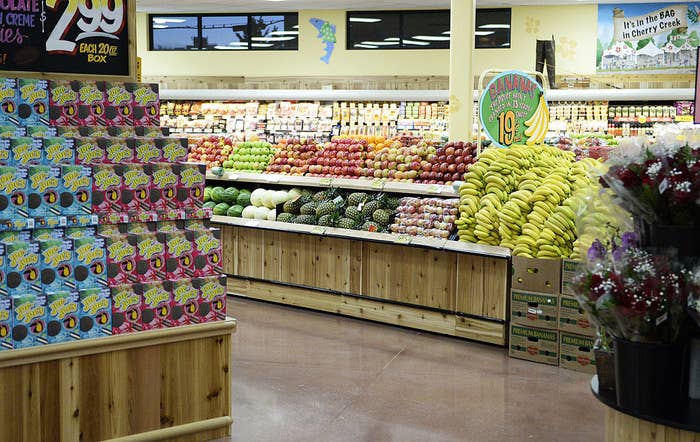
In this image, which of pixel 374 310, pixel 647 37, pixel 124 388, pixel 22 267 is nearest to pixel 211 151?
pixel 374 310

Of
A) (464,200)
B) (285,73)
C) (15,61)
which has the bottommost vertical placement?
(464,200)

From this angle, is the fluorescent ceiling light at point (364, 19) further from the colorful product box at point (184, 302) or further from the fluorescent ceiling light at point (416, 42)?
the colorful product box at point (184, 302)

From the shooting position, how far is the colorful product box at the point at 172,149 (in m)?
4.37

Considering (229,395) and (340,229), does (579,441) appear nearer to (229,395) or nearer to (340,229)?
(229,395)

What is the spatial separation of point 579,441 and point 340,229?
3234 millimetres

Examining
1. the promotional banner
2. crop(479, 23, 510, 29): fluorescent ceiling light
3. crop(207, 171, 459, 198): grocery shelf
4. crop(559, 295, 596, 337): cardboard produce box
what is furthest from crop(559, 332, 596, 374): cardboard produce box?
crop(479, 23, 510, 29): fluorescent ceiling light

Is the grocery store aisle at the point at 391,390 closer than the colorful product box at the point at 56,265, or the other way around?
the colorful product box at the point at 56,265

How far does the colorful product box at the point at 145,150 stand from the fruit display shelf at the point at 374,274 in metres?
2.71

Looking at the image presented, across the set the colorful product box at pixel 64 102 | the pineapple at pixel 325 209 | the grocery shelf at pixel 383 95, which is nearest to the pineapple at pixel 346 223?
the pineapple at pixel 325 209

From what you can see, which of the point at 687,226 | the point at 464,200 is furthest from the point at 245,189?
the point at 687,226

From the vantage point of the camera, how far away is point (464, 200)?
659cm

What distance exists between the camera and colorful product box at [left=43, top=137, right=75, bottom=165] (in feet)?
13.1

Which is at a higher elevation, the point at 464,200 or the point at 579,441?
the point at 464,200

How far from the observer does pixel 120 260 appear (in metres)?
4.10
